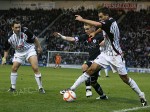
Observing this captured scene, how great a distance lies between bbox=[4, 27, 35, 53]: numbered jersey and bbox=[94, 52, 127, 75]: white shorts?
11.7 ft

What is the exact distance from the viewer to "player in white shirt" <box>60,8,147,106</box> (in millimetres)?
10289

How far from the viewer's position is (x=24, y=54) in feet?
45.1

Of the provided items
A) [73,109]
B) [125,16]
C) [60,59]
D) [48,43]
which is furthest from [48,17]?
[73,109]

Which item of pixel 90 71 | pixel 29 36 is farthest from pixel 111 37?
pixel 29 36

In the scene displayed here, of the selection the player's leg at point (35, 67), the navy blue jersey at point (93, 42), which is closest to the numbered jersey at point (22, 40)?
the player's leg at point (35, 67)

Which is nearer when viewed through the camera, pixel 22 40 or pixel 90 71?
pixel 90 71

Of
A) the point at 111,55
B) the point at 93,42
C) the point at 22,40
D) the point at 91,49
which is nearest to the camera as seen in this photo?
the point at 111,55

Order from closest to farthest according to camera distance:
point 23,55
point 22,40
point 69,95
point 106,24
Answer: point 106,24 < point 69,95 < point 22,40 < point 23,55

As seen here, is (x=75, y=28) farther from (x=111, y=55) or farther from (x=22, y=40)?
(x=111, y=55)

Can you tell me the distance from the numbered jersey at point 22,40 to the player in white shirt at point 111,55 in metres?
3.34

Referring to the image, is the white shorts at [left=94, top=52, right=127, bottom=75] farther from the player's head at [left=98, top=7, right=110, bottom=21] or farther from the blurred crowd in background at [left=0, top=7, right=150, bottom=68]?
the blurred crowd in background at [left=0, top=7, right=150, bottom=68]

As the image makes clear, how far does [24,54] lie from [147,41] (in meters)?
33.1

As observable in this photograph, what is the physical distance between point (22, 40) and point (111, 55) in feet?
12.9

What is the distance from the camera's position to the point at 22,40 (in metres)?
13.6
